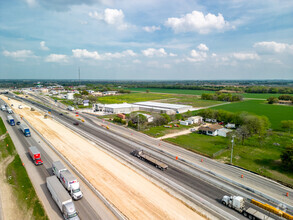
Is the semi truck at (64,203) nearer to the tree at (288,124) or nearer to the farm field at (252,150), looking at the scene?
the farm field at (252,150)

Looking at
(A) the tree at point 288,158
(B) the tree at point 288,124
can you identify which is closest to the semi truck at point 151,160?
(A) the tree at point 288,158

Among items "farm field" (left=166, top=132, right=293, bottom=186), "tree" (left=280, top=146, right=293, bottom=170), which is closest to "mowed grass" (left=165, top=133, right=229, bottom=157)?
"farm field" (left=166, top=132, right=293, bottom=186)

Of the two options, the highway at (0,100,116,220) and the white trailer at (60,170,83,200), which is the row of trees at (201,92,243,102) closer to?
the highway at (0,100,116,220)

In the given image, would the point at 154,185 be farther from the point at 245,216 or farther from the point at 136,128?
the point at 136,128

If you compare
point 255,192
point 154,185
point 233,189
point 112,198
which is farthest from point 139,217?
point 255,192

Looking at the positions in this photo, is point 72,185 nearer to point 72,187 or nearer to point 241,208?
point 72,187

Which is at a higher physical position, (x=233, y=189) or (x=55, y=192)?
(x=55, y=192)

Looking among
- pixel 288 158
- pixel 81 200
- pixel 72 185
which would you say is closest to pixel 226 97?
pixel 288 158
